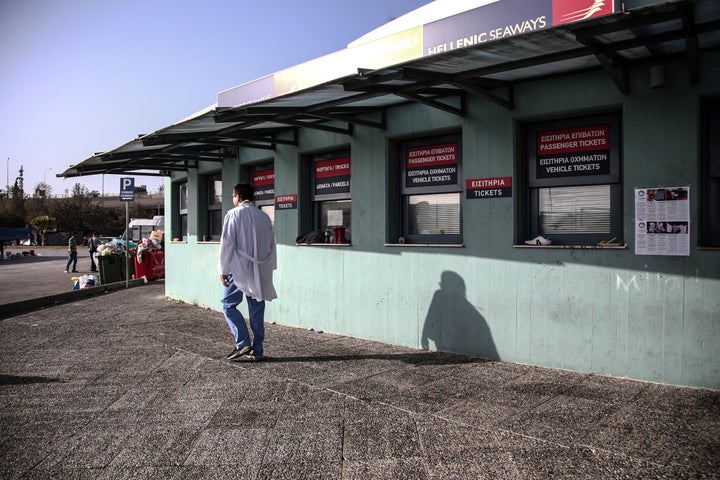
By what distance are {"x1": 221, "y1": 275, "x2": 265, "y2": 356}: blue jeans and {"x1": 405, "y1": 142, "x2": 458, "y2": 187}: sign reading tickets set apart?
257 centimetres

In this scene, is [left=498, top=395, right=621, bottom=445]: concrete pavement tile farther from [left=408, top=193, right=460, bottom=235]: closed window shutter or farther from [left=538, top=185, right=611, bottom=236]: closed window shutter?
[left=408, top=193, right=460, bottom=235]: closed window shutter

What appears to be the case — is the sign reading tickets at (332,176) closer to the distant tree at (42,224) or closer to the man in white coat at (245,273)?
the man in white coat at (245,273)

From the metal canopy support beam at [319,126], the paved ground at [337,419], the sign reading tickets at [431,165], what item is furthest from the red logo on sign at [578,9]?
the paved ground at [337,419]

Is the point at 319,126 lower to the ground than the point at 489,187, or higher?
higher

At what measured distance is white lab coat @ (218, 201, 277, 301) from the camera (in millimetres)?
6875

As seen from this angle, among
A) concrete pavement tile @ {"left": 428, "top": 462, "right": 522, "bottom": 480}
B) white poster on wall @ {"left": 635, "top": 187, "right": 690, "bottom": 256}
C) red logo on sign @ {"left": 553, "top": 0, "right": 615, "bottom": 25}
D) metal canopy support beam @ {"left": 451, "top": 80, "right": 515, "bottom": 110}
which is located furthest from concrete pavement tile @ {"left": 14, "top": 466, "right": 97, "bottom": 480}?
red logo on sign @ {"left": 553, "top": 0, "right": 615, "bottom": 25}

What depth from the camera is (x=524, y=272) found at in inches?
249

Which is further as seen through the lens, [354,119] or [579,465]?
[354,119]

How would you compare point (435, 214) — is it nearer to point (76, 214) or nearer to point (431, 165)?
point (431, 165)

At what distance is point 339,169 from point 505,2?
367 cm

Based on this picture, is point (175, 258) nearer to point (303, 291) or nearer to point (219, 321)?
point (219, 321)

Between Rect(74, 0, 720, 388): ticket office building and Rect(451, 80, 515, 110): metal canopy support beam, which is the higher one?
Rect(451, 80, 515, 110): metal canopy support beam

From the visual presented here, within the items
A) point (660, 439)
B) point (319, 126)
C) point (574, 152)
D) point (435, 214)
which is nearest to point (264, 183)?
point (319, 126)

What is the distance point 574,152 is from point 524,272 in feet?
4.47
